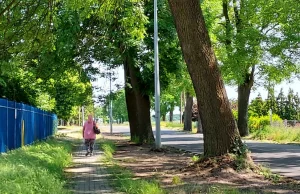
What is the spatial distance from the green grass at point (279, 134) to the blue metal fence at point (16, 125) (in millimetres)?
15863

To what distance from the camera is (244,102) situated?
119 feet

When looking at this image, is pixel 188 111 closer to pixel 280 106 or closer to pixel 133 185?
pixel 280 106

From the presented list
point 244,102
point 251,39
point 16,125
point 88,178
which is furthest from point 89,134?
point 244,102

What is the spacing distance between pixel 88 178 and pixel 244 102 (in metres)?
26.2

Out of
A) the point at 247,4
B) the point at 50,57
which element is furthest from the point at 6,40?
the point at 247,4

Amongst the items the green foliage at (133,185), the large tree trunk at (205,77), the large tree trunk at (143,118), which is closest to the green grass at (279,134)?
the large tree trunk at (143,118)

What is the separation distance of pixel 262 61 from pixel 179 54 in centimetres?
1031

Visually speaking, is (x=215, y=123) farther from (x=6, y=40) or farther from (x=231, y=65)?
(x=231, y=65)

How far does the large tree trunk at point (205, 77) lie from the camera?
11391mm

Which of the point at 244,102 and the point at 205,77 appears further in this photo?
the point at 244,102

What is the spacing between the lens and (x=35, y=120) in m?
25.0

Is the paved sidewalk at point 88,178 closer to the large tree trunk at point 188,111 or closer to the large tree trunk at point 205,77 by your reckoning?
the large tree trunk at point 205,77

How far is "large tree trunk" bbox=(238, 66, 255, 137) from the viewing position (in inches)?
1420

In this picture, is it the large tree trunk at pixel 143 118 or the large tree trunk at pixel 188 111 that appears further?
the large tree trunk at pixel 188 111
